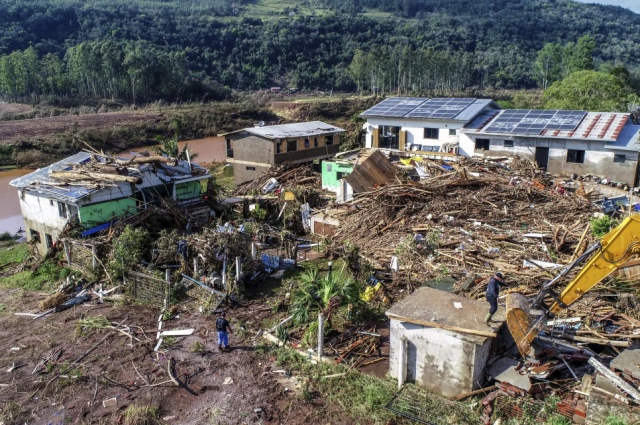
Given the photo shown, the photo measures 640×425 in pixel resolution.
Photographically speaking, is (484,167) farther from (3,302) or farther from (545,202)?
(3,302)

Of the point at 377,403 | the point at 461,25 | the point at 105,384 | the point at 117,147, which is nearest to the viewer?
the point at 377,403

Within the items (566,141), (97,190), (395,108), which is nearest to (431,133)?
(395,108)

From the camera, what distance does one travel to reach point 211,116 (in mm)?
67812

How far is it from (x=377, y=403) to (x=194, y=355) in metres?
4.86

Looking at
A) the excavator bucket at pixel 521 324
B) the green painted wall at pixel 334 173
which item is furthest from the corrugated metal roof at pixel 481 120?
the excavator bucket at pixel 521 324

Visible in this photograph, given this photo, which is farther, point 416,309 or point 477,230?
point 477,230

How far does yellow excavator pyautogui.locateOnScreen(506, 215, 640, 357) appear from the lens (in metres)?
9.14

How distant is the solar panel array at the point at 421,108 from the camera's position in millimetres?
30734

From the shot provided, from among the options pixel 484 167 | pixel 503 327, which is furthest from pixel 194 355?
pixel 484 167

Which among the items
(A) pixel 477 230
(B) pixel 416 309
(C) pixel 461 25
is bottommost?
(A) pixel 477 230

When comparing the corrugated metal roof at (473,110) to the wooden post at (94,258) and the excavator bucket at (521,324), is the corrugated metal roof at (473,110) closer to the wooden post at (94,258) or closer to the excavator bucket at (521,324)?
the excavator bucket at (521,324)

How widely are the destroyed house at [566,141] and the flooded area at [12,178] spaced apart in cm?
2627

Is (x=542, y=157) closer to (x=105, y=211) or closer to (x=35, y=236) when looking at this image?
(x=105, y=211)

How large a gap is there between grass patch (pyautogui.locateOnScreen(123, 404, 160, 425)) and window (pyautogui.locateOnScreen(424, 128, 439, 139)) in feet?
82.4
